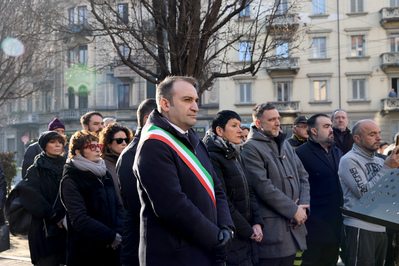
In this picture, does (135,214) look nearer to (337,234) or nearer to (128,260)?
(128,260)

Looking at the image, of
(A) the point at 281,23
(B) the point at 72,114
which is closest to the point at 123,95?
(B) the point at 72,114

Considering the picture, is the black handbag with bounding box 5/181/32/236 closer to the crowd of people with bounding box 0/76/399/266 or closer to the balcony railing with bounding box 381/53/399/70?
the crowd of people with bounding box 0/76/399/266

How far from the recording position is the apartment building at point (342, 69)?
28.8 m

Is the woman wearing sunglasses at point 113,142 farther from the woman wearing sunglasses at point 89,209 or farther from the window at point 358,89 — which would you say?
the window at point 358,89

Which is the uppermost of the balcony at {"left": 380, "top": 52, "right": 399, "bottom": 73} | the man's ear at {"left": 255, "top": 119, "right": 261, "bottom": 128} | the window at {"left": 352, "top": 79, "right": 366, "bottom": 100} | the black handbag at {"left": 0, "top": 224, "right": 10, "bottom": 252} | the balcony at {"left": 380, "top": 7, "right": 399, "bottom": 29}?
the balcony at {"left": 380, "top": 7, "right": 399, "bottom": 29}

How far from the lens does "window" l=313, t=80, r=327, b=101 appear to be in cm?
2944

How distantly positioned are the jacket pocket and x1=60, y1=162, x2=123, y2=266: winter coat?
1.46 m

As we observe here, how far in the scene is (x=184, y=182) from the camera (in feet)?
8.70

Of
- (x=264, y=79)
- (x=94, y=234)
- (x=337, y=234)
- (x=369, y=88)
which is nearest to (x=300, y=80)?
(x=264, y=79)

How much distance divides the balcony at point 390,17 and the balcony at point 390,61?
2026 millimetres

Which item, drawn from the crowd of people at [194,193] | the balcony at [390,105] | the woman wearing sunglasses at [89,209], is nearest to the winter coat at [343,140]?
the crowd of people at [194,193]

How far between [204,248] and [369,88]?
28.8 metres

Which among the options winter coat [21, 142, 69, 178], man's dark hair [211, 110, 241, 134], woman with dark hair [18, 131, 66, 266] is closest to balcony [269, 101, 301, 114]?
winter coat [21, 142, 69, 178]

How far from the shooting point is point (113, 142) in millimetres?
4746
